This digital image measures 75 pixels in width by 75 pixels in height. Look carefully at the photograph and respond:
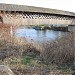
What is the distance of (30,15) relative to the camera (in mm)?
23656

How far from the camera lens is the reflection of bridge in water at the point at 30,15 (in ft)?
69.7

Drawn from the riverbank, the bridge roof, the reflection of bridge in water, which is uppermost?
the bridge roof

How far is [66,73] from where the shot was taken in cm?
849

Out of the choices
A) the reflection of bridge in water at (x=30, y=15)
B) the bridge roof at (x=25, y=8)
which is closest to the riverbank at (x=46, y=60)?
the reflection of bridge in water at (x=30, y=15)

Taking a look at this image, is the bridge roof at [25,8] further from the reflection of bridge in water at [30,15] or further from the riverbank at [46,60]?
the riverbank at [46,60]

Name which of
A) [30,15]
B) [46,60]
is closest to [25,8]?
[30,15]

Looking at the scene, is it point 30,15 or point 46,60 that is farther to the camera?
point 30,15

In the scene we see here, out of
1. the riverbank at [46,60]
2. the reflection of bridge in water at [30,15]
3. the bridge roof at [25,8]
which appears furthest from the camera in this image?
the bridge roof at [25,8]

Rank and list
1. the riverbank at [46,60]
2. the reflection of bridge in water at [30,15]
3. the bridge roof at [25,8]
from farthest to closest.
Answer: the bridge roof at [25,8] → the reflection of bridge in water at [30,15] → the riverbank at [46,60]

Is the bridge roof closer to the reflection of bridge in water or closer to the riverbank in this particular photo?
the reflection of bridge in water

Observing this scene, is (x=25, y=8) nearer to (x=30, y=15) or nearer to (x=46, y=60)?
(x=30, y=15)

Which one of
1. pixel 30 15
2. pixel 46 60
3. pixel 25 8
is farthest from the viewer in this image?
pixel 30 15

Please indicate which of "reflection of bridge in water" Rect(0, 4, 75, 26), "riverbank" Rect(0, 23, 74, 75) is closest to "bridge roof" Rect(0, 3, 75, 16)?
"reflection of bridge in water" Rect(0, 4, 75, 26)

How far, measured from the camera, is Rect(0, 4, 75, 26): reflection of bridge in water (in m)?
21.2
